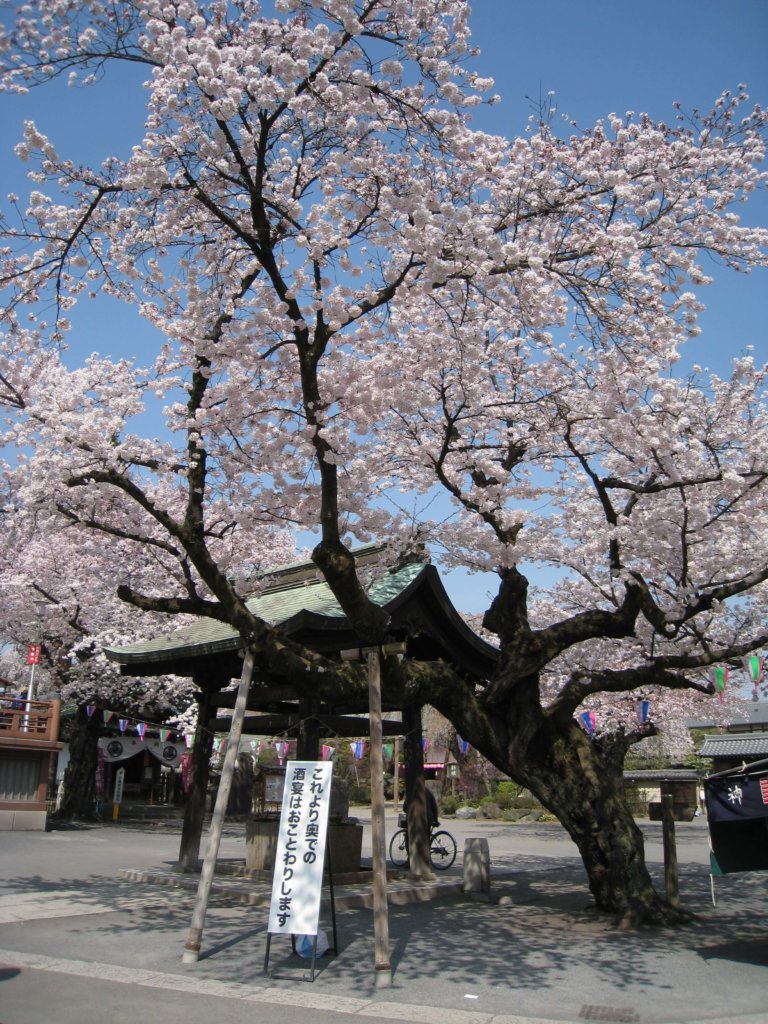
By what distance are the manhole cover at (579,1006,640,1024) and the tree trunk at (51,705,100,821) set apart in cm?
2182

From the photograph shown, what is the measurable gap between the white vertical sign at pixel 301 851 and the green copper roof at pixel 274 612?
324cm

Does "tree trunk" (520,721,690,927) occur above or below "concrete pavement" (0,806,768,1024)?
above

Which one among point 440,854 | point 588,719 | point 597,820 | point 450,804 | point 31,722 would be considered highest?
point 588,719

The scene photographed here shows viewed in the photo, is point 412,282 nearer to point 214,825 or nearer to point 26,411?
point 26,411

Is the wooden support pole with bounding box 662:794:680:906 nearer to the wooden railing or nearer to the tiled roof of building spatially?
the wooden railing

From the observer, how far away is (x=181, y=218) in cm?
879

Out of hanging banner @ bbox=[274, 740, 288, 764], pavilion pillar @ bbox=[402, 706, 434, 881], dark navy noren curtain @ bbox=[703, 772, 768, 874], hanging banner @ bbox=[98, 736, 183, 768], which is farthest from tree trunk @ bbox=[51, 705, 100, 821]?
dark navy noren curtain @ bbox=[703, 772, 768, 874]

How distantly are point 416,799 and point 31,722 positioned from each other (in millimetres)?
15889

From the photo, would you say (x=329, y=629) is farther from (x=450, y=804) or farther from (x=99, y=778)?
(x=450, y=804)

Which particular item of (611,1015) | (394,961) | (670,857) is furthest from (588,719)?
(611,1015)

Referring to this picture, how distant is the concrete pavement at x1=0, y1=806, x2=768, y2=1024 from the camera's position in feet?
20.2

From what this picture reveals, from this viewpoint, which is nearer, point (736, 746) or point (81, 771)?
point (81, 771)

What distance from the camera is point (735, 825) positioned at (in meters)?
8.53

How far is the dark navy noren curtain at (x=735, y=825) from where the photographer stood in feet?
27.2
